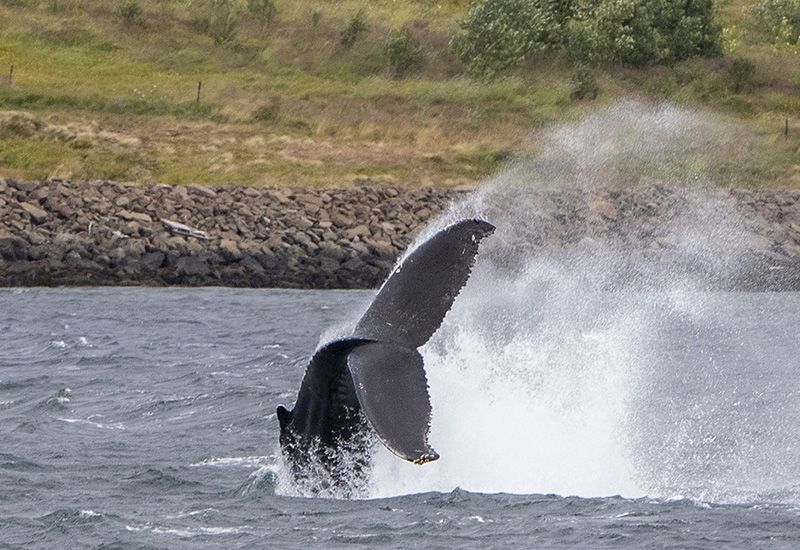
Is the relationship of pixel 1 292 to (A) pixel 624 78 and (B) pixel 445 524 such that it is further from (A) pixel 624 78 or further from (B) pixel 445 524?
(A) pixel 624 78

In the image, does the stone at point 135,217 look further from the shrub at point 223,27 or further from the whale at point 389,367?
the whale at point 389,367

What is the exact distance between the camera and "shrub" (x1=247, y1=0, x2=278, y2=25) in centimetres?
6538

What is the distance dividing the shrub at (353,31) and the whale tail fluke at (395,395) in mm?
52794

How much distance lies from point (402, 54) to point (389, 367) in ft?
167

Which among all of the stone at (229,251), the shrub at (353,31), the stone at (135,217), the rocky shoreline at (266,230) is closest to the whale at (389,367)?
the rocky shoreline at (266,230)

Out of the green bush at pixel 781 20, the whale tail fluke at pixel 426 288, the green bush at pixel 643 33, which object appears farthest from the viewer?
the green bush at pixel 781 20

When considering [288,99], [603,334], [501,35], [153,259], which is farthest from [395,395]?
[501,35]

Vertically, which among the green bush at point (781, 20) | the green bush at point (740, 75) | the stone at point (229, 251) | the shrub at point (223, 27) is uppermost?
the green bush at point (781, 20)

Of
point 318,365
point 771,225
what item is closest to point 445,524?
point 318,365

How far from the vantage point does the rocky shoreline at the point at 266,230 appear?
120 feet

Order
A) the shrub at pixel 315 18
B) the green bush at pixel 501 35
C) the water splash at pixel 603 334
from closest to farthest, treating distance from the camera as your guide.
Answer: the water splash at pixel 603 334 < the green bush at pixel 501 35 < the shrub at pixel 315 18

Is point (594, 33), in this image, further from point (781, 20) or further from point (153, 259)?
point (153, 259)

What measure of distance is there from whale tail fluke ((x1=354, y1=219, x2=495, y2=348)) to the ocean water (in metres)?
2.03

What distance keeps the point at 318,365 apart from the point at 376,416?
3.88 ft
